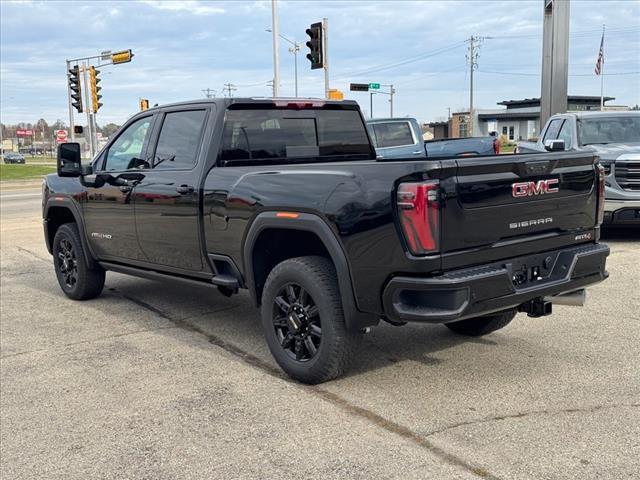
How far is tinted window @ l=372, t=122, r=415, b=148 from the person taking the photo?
47.3ft

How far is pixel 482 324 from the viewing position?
5.36 m

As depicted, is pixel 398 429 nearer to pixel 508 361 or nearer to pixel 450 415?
pixel 450 415

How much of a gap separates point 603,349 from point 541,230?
1369 mm

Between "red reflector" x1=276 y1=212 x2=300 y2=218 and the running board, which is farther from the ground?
"red reflector" x1=276 y1=212 x2=300 y2=218

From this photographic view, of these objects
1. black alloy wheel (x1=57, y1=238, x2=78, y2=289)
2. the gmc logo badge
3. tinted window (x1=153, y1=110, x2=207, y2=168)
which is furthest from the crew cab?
black alloy wheel (x1=57, y1=238, x2=78, y2=289)

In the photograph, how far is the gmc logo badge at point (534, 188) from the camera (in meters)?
4.09

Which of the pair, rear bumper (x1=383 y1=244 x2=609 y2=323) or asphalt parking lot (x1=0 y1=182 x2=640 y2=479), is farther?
rear bumper (x1=383 y1=244 x2=609 y2=323)

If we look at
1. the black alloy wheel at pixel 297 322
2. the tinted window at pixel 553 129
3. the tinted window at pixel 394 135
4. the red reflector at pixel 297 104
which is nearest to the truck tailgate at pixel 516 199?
the black alloy wheel at pixel 297 322

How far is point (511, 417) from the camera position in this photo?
3859 millimetres

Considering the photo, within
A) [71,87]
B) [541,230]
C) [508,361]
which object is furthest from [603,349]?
[71,87]

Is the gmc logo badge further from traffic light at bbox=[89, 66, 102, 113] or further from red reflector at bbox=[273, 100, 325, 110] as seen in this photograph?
traffic light at bbox=[89, 66, 102, 113]

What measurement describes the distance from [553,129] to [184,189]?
28.0 ft

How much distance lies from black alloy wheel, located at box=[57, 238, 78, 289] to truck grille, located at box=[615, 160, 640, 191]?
290 inches

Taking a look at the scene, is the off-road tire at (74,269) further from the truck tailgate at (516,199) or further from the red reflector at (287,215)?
the truck tailgate at (516,199)
